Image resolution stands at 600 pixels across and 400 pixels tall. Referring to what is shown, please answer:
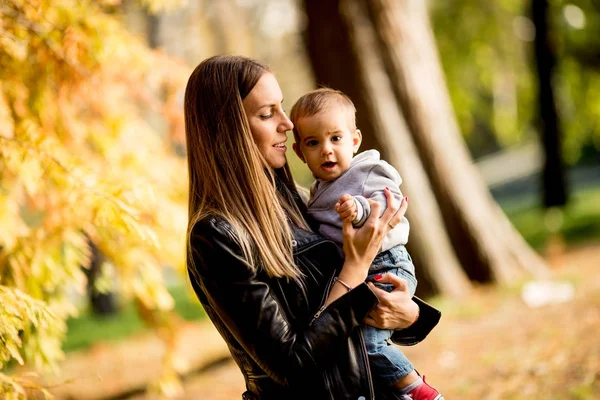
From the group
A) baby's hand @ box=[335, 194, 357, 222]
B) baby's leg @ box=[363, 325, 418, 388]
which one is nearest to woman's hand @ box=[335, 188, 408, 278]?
baby's hand @ box=[335, 194, 357, 222]

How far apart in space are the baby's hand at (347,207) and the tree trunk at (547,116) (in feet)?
38.2

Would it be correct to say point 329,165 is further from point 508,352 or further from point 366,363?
point 508,352

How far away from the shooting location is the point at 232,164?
2254 mm

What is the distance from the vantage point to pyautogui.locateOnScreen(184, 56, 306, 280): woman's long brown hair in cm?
221

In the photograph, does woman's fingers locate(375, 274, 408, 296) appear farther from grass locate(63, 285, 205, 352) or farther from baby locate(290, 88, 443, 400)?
grass locate(63, 285, 205, 352)

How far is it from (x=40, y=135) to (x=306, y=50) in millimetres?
5293

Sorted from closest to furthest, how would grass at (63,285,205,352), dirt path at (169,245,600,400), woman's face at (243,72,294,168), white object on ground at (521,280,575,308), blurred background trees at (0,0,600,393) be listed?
woman's face at (243,72,294,168), blurred background trees at (0,0,600,393), dirt path at (169,245,600,400), white object on ground at (521,280,575,308), grass at (63,285,205,352)

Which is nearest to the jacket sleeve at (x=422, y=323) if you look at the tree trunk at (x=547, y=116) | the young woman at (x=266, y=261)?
the young woman at (x=266, y=261)

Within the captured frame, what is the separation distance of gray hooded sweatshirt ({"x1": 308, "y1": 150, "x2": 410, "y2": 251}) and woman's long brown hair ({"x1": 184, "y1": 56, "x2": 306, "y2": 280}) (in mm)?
159

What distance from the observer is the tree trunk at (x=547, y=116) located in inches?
507

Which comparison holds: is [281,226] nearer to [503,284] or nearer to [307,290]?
[307,290]

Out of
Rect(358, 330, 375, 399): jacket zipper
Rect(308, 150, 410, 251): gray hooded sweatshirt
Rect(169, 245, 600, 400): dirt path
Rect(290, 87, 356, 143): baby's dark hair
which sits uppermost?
Rect(169, 245, 600, 400): dirt path

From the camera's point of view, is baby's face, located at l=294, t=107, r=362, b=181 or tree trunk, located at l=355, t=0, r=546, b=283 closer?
baby's face, located at l=294, t=107, r=362, b=181

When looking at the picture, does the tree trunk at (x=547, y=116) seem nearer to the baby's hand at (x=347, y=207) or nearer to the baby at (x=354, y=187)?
the baby at (x=354, y=187)
